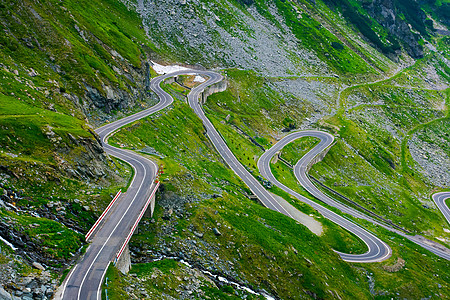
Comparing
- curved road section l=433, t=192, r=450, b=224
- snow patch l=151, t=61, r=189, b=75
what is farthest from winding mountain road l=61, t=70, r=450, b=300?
snow patch l=151, t=61, r=189, b=75

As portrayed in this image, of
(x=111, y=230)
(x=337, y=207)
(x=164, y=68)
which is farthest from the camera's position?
(x=164, y=68)

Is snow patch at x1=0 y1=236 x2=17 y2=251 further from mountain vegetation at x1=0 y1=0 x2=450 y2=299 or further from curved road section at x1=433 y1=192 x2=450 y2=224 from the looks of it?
curved road section at x1=433 y1=192 x2=450 y2=224

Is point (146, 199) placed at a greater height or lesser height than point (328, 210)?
lesser

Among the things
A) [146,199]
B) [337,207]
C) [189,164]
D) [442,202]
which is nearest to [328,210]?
[337,207]

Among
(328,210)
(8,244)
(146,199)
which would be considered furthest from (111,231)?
(328,210)

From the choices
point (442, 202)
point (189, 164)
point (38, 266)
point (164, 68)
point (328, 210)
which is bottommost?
point (164, 68)

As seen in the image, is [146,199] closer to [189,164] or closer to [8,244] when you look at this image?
[8,244]

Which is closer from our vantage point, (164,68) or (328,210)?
(328,210)

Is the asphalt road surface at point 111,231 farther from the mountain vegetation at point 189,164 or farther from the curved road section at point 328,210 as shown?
the curved road section at point 328,210

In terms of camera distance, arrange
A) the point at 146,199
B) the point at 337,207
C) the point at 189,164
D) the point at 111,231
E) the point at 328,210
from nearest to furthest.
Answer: the point at 111,231
the point at 146,199
the point at 189,164
the point at 328,210
the point at 337,207
